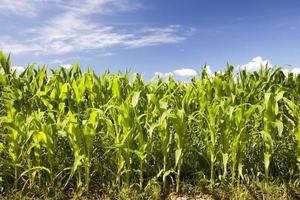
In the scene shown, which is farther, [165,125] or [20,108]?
[20,108]

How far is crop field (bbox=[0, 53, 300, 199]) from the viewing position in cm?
339

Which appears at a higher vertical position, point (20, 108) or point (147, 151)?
point (20, 108)

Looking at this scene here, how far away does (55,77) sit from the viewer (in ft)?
14.4

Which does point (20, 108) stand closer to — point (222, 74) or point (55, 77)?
point (55, 77)

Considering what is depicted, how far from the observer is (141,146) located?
3.38 metres

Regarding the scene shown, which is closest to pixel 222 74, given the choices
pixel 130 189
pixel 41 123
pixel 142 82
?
pixel 142 82

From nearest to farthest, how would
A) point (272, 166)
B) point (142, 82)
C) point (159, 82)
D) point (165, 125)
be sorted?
point (165, 125), point (272, 166), point (142, 82), point (159, 82)

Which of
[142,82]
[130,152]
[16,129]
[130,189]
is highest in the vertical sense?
[142,82]

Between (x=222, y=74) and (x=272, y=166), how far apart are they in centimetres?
140

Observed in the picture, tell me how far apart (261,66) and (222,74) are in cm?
48

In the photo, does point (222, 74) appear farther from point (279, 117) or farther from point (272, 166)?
point (272, 166)

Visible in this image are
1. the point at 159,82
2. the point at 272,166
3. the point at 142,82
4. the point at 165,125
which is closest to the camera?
the point at 165,125

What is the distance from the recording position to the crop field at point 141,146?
11.1 ft

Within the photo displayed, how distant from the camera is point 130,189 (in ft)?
11.3
